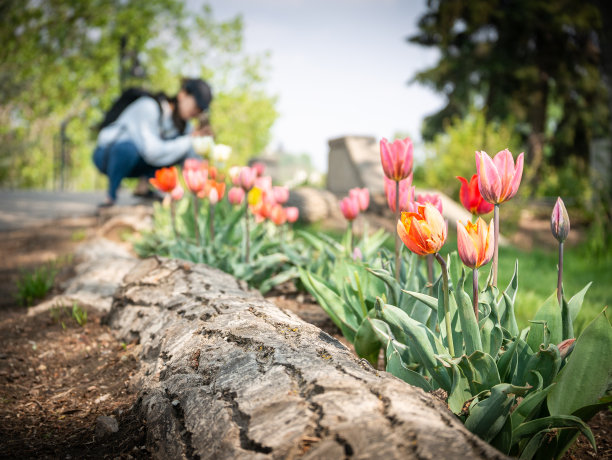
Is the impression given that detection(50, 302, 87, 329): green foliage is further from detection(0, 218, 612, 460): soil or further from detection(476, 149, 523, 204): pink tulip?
detection(476, 149, 523, 204): pink tulip

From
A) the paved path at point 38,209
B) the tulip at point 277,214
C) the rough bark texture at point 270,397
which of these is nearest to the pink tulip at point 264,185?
the tulip at point 277,214

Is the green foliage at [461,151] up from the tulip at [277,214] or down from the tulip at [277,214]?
up

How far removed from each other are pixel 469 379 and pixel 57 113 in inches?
632

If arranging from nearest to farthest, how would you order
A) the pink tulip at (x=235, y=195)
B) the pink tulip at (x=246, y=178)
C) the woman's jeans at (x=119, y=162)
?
the pink tulip at (x=246, y=178) < the pink tulip at (x=235, y=195) < the woman's jeans at (x=119, y=162)

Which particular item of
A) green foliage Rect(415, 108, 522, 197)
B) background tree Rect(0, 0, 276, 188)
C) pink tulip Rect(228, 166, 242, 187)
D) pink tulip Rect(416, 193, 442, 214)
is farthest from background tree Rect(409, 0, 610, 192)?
pink tulip Rect(416, 193, 442, 214)

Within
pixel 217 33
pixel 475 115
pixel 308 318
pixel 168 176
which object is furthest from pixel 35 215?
pixel 217 33

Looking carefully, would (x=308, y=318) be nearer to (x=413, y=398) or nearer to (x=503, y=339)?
(x=503, y=339)

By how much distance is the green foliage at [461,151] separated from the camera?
27.4ft

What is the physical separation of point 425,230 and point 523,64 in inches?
508

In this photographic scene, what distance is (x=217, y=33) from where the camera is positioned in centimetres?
1642

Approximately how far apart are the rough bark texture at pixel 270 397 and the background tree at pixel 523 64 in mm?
11482

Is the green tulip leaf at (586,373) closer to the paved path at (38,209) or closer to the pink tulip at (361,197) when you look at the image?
the pink tulip at (361,197)

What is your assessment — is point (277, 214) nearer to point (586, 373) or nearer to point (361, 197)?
point (361, 197)

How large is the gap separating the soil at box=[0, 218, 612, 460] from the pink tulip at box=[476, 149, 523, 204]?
0.81 metres
